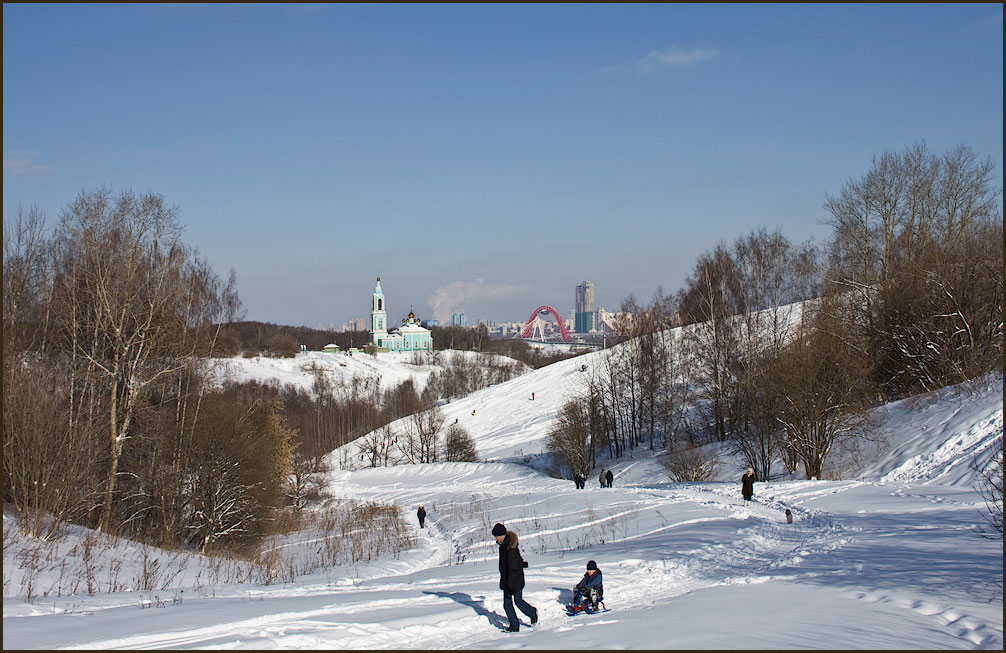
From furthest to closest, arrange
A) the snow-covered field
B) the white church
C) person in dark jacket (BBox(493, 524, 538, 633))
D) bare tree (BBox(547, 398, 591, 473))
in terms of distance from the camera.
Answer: the white church
bare tree (BBox(547, 398, 591, 473))
person in dark jacket (BBox(493, 524, 538, 633))
the snow-covered field

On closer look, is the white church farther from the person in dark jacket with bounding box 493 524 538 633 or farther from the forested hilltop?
the person in dark jacket with bounding box 493 524 538 633

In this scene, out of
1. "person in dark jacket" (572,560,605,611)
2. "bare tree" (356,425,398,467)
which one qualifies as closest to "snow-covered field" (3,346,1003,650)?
→ "person in dark jacket" (572,560,605,611)

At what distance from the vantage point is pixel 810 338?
25156 mm

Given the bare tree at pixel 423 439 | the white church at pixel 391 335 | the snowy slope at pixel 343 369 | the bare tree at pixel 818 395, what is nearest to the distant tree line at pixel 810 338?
the bare tree at pixel 818 395

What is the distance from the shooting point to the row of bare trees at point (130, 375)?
19.7 m

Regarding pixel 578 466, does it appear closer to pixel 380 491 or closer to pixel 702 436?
pixel 702 436

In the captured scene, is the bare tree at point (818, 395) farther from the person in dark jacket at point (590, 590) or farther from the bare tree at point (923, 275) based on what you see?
the person in dark jacket at point (590, 590)

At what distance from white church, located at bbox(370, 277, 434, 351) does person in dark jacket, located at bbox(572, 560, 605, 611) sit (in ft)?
482

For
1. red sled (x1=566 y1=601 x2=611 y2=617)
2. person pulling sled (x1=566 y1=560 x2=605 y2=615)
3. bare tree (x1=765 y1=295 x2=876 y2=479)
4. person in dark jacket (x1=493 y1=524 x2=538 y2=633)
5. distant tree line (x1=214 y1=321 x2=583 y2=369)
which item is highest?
distant tree line (x1=214 y1=321 x2=583 y2=369)

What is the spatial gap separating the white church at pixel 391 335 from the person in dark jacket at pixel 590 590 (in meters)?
147

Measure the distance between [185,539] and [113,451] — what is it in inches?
141

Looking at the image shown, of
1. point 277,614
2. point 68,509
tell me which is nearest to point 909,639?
point 277,614

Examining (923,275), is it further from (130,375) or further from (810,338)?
(130,375)

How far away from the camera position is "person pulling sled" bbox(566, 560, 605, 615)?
920 cm
